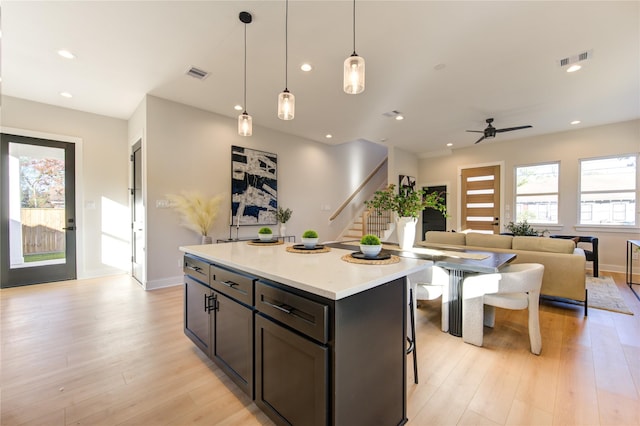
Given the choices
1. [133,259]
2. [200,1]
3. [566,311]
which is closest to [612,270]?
[566,311]

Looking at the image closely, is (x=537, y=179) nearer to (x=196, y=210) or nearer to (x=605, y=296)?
(x=605, y=296)

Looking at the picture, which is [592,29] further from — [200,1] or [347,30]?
[200,1]

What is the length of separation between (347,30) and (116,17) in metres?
2.14

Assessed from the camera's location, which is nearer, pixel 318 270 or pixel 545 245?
pixel 318 270

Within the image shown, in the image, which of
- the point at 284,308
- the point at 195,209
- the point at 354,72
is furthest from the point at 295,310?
the point at 195,209

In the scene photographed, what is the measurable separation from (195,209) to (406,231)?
128 inches

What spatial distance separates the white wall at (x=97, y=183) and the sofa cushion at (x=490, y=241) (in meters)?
5.95

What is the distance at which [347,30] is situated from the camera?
8.38 ft

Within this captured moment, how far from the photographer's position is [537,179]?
6.26m

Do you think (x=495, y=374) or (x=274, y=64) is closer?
(x=495, y=374)

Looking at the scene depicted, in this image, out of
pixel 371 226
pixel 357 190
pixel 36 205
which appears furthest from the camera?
pixel 357 190

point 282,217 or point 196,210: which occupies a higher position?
point 196,210

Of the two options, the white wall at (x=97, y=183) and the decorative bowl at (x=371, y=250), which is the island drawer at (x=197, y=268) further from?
the white wall at (x=97, y=183)

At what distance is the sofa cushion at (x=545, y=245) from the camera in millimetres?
3131
